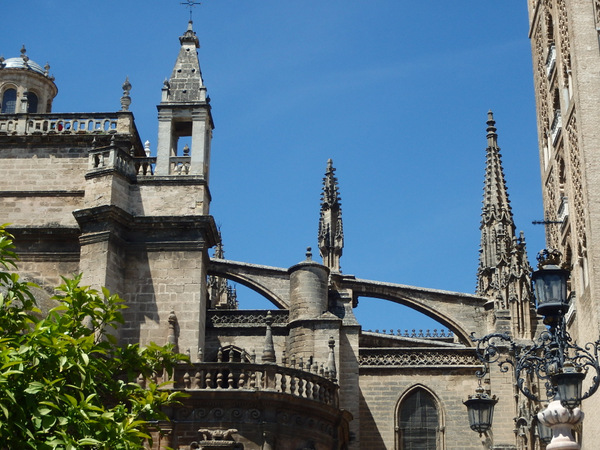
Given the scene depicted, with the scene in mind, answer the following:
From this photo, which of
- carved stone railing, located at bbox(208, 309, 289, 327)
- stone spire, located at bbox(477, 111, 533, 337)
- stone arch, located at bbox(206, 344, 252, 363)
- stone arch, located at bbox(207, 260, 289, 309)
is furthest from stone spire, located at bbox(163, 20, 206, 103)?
stone spire, located at bbox(477, 111, 533, 337)

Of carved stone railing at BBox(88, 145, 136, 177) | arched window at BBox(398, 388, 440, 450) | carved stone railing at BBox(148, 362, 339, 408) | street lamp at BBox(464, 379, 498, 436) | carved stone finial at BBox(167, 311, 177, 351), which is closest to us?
street lamp at BBox(464, 379, 498, 436)

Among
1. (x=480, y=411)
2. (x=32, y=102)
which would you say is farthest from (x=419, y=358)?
(x=480, y=411)

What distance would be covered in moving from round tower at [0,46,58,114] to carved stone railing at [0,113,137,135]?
8.52 metres

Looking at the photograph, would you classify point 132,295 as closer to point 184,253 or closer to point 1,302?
point 184,253

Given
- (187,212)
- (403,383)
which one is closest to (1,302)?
(187,212)

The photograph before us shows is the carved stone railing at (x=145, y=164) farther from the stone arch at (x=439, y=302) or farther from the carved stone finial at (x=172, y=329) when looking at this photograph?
the stone arch at (x=439, y=302)

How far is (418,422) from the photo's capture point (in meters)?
30.5

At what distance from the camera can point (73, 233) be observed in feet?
86.2

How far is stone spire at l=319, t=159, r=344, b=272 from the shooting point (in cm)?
→ 3650

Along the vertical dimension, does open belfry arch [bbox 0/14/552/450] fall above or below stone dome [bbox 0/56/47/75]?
below

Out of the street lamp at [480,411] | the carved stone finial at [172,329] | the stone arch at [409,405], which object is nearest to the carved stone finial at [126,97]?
the carved stone finial at [172,329]

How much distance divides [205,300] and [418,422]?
26.3ft

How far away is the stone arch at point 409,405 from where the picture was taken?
3027 centimetres

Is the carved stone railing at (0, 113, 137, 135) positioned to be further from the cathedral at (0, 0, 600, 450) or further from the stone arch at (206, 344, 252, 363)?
the stone arch at (206, 344, 252, 363)
